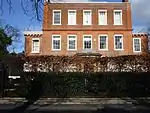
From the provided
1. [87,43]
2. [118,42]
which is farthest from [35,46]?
[118,42]

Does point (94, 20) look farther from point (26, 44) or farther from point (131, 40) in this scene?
point (26, 44)

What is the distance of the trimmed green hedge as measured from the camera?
2661 centimetres

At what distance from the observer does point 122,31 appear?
51.0m

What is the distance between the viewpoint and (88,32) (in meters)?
50.9

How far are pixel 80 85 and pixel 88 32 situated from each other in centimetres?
2499

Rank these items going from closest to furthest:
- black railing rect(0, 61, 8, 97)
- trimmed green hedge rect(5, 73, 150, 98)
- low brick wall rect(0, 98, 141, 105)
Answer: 1. low brick wall rect(0, 98, 141, 105)
2. black railing rect(0, 61, 8, 97)
3. trimmed green hedge rect(5, 73, 150, 98)

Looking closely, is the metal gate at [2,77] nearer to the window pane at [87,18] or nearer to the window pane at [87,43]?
the window pane at [87,43]

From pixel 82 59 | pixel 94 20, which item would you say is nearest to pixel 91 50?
pixel 94 20

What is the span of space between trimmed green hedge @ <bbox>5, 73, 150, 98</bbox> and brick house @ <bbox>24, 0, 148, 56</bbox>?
74.1 ft

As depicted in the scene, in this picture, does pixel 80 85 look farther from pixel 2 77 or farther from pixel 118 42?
pixel 118 42

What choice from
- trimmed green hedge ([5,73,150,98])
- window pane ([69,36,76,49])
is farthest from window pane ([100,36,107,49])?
trimmed green hedge ([5,73,150,98])

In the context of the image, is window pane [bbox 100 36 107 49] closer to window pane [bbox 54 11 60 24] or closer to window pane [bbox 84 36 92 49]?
window pane [bbox 84 36 92 49]

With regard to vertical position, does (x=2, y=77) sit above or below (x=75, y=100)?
above

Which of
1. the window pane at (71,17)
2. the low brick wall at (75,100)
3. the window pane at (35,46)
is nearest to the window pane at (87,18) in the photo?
the window pane at (71,17)
